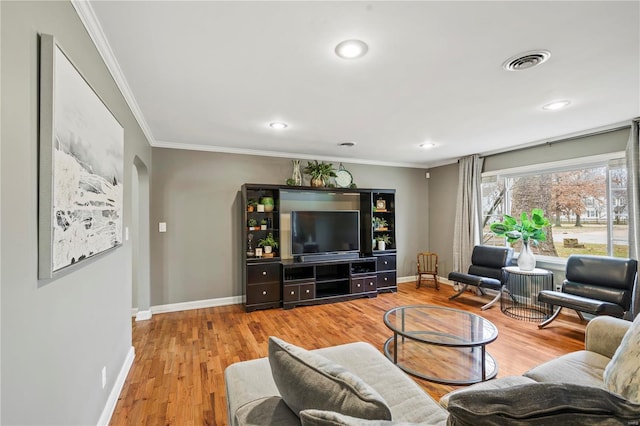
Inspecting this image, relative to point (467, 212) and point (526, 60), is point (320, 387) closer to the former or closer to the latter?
point (526, 60)

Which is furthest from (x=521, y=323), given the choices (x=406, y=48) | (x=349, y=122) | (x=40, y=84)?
(x=40, y=84)

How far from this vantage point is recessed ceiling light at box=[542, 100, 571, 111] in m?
2.81

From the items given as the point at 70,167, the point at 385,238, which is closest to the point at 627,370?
the point at 70,167

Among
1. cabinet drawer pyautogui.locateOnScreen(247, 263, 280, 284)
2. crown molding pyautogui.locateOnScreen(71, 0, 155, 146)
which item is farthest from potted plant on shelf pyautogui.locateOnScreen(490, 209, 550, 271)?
crown molding pyautogui.locateOnScreen(71, 0, 155, 146)

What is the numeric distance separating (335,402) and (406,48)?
198 centimetres

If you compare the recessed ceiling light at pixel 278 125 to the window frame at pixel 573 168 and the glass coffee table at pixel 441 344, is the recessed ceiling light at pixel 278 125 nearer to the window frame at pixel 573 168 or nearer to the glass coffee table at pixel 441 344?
the glass coffee table at pixel 441 344

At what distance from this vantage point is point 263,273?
4328mm

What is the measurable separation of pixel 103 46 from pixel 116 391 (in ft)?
7.78

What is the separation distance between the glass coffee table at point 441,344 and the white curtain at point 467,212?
7.90 feet

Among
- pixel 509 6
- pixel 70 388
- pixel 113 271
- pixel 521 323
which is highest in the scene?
pixel 509 6

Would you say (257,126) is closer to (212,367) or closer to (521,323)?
(212,367)

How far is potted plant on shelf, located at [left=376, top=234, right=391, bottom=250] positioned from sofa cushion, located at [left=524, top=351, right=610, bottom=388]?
3495 millimetres

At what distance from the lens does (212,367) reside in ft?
8.71

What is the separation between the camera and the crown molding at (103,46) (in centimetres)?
150
